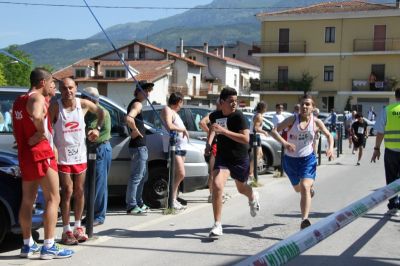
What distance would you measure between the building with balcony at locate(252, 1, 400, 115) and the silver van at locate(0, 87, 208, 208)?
4756 cm

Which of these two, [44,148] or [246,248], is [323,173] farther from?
[44,148]

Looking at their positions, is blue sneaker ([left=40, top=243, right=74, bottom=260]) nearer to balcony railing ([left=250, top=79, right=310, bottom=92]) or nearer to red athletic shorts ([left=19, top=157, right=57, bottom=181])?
red athletic shorts ([left=19, top=157, right=57, bottom=181])

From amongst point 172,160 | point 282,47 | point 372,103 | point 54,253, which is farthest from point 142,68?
point 54,253

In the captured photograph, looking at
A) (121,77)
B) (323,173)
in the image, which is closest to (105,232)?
(323,173)

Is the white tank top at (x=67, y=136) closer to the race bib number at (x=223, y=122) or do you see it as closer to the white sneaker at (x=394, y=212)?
the race bib number at (x=223, y=122)

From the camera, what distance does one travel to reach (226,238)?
7.39m

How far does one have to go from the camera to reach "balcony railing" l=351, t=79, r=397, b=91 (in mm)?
54562

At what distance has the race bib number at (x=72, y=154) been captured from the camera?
674 cm

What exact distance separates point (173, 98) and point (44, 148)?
138 inches

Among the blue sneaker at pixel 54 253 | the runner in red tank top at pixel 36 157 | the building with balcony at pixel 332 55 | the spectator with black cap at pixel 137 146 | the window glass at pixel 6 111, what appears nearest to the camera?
the runner in red tank top at pixel 36 157

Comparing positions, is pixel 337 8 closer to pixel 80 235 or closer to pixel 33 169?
pixel 80 235

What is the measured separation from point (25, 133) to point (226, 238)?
2855 mm

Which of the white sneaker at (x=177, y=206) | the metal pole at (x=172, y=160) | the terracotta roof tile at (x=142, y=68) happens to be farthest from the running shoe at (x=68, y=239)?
the terracotta roof tile at (x=142, y=68)

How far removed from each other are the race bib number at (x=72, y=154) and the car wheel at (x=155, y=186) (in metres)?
2.79
